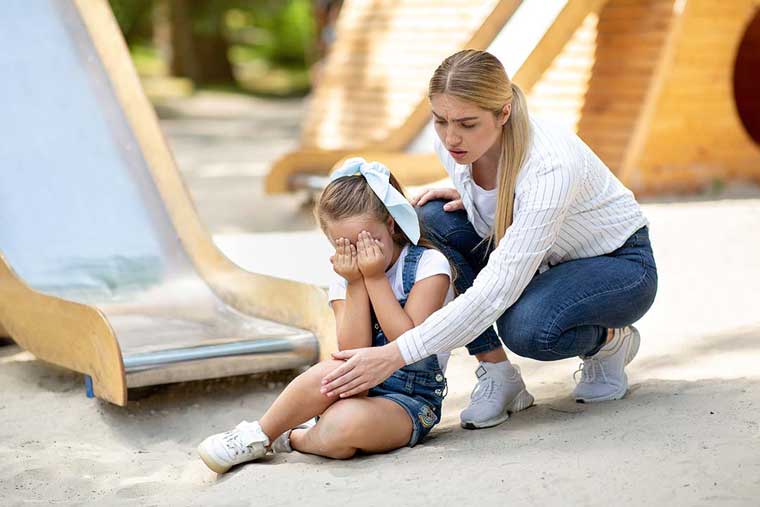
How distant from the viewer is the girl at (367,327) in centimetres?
263

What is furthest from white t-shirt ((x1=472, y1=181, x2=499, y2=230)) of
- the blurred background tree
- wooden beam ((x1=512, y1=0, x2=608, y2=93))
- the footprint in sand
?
the blurred background tree

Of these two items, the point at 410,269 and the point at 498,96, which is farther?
the point at 410,269

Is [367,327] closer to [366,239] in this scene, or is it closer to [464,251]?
[366,239]

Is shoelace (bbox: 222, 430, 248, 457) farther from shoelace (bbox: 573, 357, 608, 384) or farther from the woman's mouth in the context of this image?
shoelace (bbox: 573, 357, 608, 384)

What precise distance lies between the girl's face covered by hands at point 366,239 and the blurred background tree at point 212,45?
10.4m

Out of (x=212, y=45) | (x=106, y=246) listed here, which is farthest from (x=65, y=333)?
(x=212, y=45)

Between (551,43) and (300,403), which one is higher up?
(551,43)

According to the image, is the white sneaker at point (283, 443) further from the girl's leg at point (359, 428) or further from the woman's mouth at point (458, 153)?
the woman's mouth at point (458, 153)

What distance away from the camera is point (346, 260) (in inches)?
105

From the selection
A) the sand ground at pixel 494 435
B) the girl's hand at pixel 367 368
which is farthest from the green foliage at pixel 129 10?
the girl's hand at pixel 367 368

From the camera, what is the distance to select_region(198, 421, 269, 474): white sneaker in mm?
2631

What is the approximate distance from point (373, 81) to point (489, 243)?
5.04 m

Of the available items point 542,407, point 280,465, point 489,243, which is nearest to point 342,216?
→ point 489,243

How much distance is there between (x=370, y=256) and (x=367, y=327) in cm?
20
